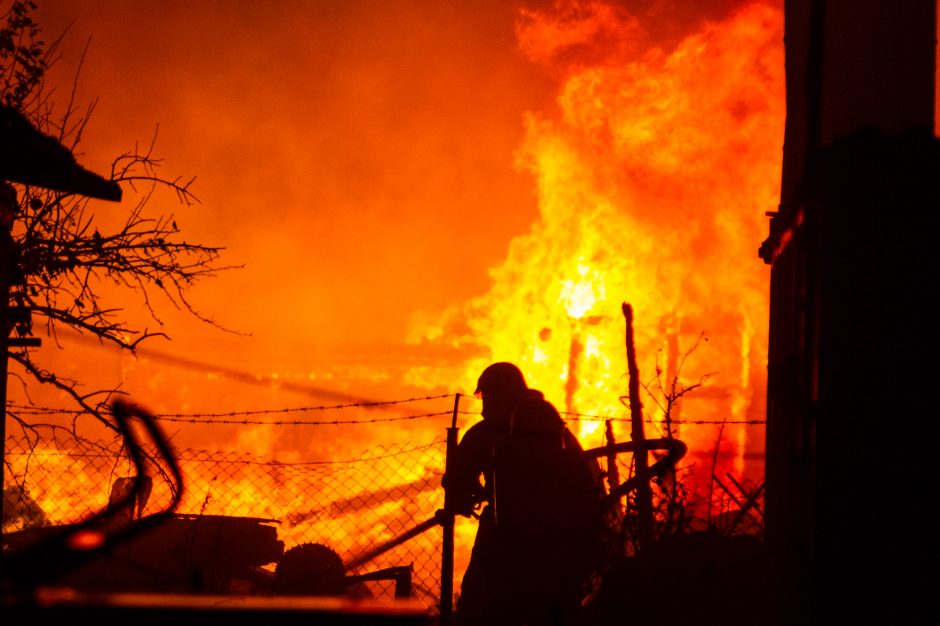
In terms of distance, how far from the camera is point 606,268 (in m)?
23.2

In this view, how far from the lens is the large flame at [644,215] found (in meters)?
21.1

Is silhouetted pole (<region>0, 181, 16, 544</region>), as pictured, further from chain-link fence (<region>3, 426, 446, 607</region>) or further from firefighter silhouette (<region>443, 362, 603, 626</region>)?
chain-link fence (<region>3, 426, 446, 607</region>)

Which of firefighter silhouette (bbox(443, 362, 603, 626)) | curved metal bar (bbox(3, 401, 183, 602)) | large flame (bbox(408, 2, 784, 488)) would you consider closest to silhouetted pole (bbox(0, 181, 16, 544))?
curved metal bar (bbox(3, 401, 183, 602))

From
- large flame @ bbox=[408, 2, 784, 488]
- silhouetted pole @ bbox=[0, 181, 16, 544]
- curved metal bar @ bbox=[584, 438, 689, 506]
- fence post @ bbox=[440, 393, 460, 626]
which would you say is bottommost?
fence post @ bbox=[440, 393, 460, 626]

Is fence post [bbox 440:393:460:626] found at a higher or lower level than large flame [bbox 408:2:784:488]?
lower

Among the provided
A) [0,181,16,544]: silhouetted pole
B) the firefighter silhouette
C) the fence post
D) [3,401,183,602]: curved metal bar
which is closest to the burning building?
the firefighter silhouette

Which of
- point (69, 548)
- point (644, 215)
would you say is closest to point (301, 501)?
point (644, 215)

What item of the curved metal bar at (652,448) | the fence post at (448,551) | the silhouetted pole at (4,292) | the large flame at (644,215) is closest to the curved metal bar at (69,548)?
the silhouetted pole at (4,292)

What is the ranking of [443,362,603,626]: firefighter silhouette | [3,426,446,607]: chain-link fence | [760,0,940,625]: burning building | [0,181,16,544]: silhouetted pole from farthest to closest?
1. [3,426,446,607]: chain-link fence
2. [443,362,603,626]: firefighter silhouette
3. [0,181,16,544]: silhouetted pole
4. [760,0,940,625]: burning building

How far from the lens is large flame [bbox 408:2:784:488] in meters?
21.1

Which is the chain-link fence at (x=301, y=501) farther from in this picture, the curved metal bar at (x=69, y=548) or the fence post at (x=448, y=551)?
the curved metal bar at (x=69, y=548)

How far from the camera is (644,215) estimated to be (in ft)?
76.8

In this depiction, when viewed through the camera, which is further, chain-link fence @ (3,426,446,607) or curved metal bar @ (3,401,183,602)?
chain-link fence @ (3,426,446,607)

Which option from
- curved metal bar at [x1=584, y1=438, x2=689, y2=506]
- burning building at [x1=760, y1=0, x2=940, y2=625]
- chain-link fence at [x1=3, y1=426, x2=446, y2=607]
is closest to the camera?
burning building at [x1=760, y1=0, x2=940, y2=625]
